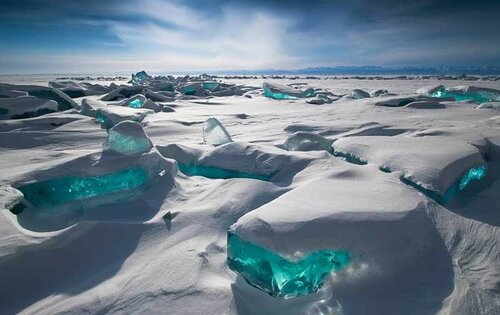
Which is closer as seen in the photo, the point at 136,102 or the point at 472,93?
the point at 136,102

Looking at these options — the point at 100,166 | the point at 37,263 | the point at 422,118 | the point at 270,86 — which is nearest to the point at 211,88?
the point at 270,86

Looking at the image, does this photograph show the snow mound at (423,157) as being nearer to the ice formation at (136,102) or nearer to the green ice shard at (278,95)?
the ice formation at (136,102)

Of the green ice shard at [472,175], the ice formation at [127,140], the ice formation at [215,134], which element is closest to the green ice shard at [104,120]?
the ice formation at [215,134]

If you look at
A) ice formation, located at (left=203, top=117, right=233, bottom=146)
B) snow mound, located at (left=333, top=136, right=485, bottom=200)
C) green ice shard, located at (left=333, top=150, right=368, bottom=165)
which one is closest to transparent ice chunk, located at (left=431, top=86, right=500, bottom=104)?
snow mound, located at (left=333, top=136, right=485, bottom=200)

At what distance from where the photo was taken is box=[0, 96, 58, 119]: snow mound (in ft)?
12.9

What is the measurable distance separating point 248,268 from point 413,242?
0.63 metres

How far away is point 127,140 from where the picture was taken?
2.15 metres

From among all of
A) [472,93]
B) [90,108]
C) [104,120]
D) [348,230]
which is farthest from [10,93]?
[472,93]

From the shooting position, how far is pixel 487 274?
107 cm

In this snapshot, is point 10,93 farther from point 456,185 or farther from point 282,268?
point 456,185

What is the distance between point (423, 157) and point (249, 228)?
1266mm

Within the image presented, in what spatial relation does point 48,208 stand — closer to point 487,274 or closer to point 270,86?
point 487,274

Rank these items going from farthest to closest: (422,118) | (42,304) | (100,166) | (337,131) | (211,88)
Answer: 1. (211,88)
2. (422,118)
3. (337,131)
4. (100,166)
5. (42,304)

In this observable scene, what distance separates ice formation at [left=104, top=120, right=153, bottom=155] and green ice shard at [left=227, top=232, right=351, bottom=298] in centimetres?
135
